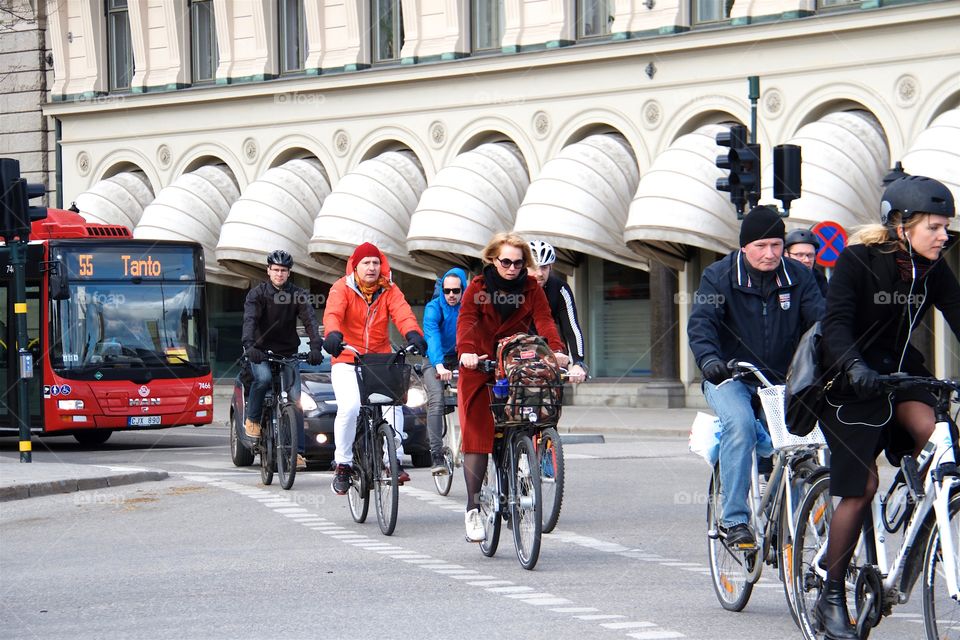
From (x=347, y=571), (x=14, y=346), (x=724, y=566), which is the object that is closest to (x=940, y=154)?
(x=14, y=346)

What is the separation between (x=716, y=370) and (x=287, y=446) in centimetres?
758

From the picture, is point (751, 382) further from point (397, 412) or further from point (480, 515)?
point (397, 412)

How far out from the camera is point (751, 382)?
311 inches

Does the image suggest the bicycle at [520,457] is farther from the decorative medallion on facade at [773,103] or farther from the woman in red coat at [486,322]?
the decorative medallion on facade at [773,103]

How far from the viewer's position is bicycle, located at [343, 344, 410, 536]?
11.2 meters

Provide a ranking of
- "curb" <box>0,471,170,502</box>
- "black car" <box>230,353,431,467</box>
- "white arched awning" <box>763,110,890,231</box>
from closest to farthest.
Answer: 1. "curb" <box>0,471,170,502</box>
2. "black car" <box>230,353,431,467</box>
3. "white arched awning" <box>763,110,890,231</box>

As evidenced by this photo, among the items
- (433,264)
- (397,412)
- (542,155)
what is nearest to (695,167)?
(542,155)

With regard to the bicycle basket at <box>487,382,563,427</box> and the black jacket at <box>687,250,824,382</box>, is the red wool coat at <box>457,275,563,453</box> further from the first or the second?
the black jacket at <box>687,250,824,382</box>

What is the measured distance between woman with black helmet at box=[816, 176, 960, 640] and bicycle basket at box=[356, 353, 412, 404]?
205 inches

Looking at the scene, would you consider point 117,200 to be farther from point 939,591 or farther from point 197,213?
point 939,591

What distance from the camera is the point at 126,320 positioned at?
838 inches

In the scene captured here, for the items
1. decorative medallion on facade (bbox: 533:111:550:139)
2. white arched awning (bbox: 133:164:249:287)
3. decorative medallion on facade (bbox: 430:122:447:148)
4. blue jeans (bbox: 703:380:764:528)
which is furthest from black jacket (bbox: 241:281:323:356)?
white arched awning (bbox: 133:164:249:287)

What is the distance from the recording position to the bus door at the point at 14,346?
823 inches

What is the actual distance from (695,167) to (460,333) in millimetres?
18581
